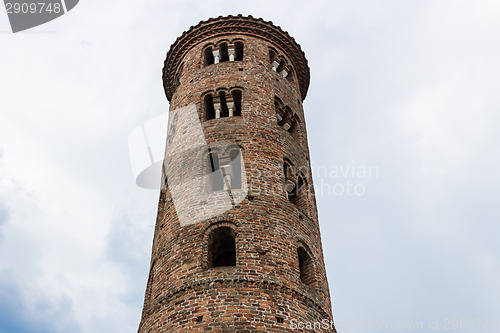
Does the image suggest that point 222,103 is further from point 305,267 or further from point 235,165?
point 305,267

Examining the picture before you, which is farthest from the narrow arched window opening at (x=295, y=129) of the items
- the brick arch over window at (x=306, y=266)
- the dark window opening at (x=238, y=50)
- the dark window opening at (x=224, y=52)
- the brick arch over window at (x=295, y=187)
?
the brick arch over window at (x=306, y=266)

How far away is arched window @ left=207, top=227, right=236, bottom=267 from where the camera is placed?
1342 centimetres

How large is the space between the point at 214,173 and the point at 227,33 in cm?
858

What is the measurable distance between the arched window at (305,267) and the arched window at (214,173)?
10.0 ft

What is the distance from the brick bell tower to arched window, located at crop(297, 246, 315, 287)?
0.03 meters

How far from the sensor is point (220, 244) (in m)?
13.9

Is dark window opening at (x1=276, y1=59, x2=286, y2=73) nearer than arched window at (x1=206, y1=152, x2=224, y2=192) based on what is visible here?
No

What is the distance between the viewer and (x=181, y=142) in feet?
56.0

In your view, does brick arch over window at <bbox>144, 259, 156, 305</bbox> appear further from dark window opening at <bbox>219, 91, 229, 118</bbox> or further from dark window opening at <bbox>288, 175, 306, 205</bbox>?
dark window opening at <bbox>219, 91, 229, 118</bbox>

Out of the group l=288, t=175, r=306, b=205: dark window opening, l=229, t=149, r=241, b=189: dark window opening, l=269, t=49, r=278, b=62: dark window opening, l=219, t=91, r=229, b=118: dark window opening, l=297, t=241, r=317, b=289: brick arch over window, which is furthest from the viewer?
l=269, t=49, r=278, b=62: dark window opening

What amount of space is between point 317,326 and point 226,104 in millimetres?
8788

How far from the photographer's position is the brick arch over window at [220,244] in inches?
520

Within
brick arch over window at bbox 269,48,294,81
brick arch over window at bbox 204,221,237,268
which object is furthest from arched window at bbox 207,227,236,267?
brick arch over window at bbox 269,48,294,81

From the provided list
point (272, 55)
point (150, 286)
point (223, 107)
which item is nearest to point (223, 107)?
point (223, 107)
